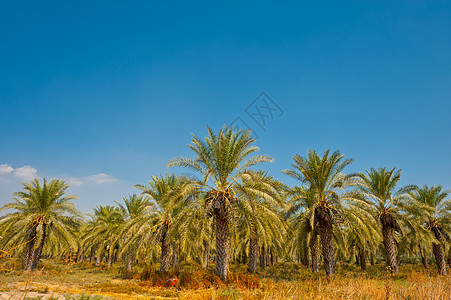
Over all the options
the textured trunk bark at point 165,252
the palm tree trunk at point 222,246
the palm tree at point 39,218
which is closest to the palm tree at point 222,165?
the palm tree trunk at point 222,246

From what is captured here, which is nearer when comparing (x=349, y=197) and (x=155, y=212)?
(x=349, y=197)

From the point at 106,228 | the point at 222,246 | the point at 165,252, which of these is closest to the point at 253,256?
the point at 165,252

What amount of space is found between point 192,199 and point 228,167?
2.94m

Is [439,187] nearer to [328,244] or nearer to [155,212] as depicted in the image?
[328,244]

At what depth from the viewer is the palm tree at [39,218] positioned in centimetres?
2231

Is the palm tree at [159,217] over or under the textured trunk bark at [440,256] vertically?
over

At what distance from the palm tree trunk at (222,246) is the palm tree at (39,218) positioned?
51.9 ft

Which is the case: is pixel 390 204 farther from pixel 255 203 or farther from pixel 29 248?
pixel 29 248

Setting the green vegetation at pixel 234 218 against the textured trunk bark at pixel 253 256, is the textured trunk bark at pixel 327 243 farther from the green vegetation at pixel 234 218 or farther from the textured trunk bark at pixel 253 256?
the textured trunk bark at pixel 253 256

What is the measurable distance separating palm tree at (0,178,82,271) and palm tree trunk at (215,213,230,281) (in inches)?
623

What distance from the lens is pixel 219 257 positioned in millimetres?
Answer: 14977

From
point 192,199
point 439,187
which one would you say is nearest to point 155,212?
point 192,199

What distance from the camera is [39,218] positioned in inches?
902

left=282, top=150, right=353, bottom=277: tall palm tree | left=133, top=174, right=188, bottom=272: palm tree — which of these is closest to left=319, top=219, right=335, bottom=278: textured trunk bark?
left=282, top=150, right=353, bottom=277: tall palm tree
